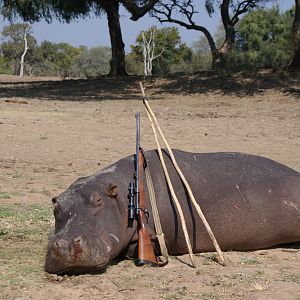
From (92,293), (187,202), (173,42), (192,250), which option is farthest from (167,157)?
(173,42)

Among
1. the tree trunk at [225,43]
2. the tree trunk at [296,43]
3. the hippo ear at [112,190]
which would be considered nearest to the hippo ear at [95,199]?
the hippo ear at [112,190]

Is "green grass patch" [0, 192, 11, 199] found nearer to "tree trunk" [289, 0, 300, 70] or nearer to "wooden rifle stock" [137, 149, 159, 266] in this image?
"wooden rifle stock" [137, 149, 159, 266]

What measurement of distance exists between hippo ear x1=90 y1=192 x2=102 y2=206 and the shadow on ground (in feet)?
50.1

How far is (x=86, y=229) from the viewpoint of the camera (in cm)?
456

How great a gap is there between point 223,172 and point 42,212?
6.49 ft

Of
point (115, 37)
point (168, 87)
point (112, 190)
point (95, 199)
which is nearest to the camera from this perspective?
point (95, 199)

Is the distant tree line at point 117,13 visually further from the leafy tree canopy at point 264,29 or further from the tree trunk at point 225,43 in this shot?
the leafy tree canopy at point 264,29

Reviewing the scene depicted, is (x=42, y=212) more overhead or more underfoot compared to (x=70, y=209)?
more underfoot

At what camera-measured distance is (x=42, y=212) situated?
21.5 ft

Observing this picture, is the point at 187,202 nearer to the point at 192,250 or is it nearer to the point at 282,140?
the point at 192,250

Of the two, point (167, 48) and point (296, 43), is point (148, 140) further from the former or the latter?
point (167, 48)

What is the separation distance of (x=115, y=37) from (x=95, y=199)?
2410 centimetres

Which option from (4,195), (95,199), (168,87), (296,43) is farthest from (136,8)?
(95,199)

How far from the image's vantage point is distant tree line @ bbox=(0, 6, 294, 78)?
55.0 metres
